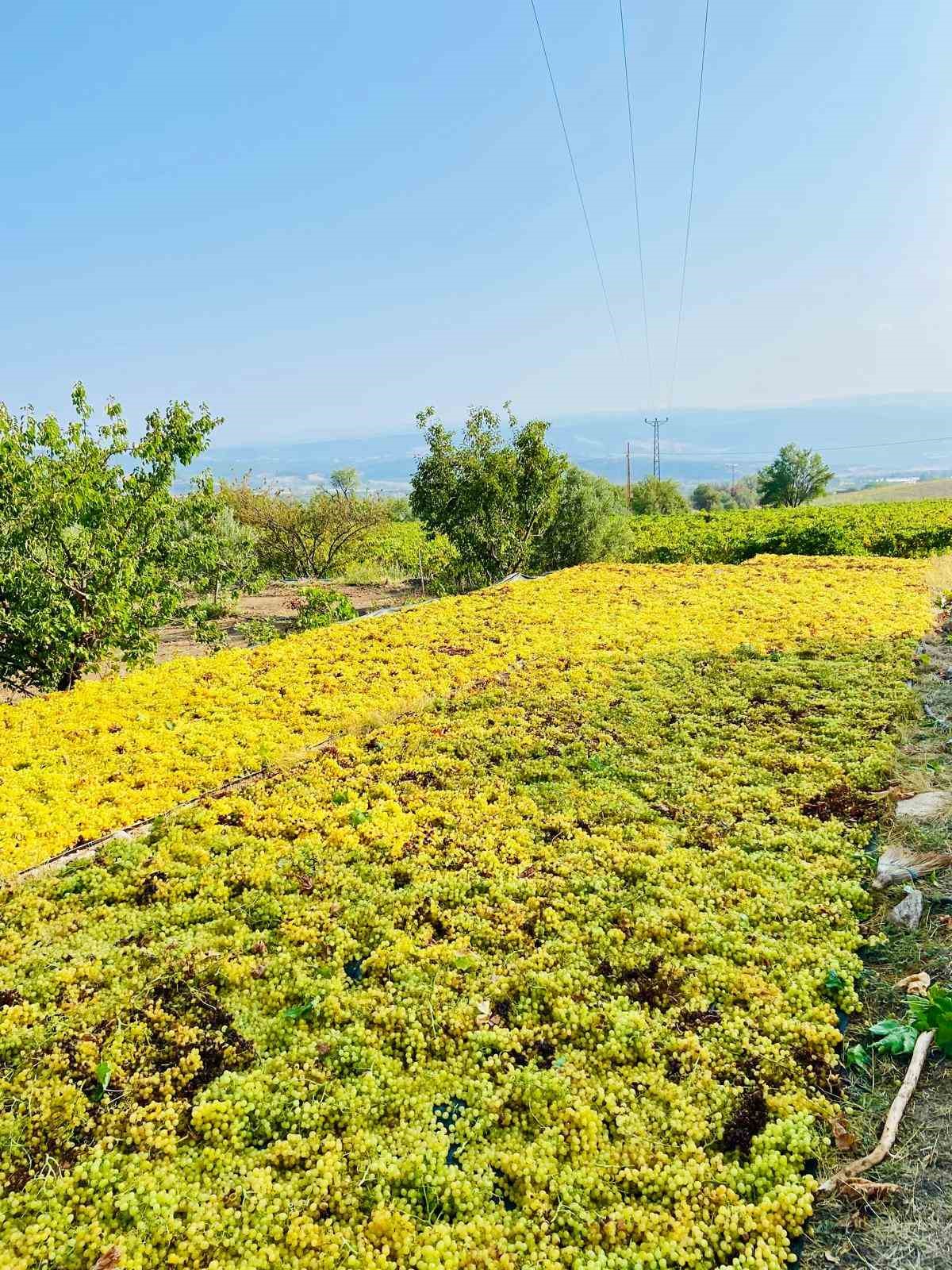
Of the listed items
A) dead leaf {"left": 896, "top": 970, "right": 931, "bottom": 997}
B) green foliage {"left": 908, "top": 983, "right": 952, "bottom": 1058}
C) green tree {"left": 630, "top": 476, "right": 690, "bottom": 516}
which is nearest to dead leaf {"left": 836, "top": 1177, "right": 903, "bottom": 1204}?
green foliage {"left": 908, "top": 983, "right": 952, "bottom": 1058}

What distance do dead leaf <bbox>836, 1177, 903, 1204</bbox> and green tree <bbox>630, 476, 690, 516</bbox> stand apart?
62075mm

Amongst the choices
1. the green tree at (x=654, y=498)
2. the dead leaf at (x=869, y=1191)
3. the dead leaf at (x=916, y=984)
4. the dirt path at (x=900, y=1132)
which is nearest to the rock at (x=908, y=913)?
the dirt path at (x=900, y=1132)

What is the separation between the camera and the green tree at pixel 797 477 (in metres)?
75.4

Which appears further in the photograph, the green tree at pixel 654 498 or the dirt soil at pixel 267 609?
the green tree at pixel 654 498

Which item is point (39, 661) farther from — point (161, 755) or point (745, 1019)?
point (745, 1019)

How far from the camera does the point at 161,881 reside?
260 inches

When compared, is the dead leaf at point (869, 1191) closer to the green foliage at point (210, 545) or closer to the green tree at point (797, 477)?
the green foliage at point (210, 545)

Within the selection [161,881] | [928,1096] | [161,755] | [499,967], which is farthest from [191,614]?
[928,1096]

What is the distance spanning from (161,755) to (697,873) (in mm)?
6974

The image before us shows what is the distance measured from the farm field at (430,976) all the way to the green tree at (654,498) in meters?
55.9

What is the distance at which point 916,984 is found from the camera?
16.7ft

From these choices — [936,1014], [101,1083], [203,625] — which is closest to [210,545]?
[203,625]

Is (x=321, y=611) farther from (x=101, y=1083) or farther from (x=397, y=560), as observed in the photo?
(x=101, y=1083)

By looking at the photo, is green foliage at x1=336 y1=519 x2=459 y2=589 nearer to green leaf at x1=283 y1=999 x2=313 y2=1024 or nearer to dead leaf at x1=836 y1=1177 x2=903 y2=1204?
green leaf at x1=283 y1=999 x2=313 y2=1024
